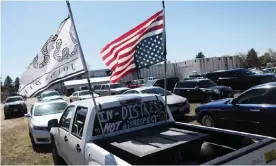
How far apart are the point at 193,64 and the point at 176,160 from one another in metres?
52.7

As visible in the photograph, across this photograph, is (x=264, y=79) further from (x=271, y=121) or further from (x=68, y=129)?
(x=68, y=129)

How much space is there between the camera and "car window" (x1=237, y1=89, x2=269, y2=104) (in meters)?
6.98

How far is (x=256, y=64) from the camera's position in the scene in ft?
261

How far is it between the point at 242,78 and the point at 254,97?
43.6 feet

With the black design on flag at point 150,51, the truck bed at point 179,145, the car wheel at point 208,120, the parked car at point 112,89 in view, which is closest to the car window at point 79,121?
the truck bed at point 179,145

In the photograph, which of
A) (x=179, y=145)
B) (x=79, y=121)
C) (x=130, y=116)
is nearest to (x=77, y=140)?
(x=79, y=121)

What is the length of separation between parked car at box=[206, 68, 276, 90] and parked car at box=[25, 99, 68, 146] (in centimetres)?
1339

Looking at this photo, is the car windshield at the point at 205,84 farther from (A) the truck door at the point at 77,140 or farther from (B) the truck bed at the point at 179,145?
(A) the truck door at the point at 77,140

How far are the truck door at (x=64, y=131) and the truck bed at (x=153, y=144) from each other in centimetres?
134

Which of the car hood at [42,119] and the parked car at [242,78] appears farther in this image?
the parked car at [242,78]

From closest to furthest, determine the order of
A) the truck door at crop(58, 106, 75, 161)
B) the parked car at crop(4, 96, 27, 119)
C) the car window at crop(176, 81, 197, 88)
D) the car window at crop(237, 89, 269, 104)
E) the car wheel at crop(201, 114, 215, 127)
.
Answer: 1. the truck door at crop(58, 106, 75, 161)
2. the car window at crop(237, 89, 269, 104)
3. the car wheel at crop(201, 114, 215, 127)
4. the car window at crop(176, 81, 197, 88)
5. the parked car at crop(4, 96, 27, 119)

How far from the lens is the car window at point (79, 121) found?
15.0 ft

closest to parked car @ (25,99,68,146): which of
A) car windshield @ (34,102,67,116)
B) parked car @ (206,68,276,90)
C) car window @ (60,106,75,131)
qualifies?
car windshield @ (34,102,67,116)

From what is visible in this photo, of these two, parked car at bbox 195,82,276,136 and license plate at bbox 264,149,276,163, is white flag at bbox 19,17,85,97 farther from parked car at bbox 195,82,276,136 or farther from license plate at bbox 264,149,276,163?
parked car at bbox 195,82,276,136
